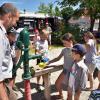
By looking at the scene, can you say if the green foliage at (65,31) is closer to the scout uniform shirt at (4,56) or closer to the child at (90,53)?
the child at (90,53)

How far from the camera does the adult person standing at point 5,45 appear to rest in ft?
10.5

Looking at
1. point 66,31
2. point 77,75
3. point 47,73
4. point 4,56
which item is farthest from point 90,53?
point 66,31

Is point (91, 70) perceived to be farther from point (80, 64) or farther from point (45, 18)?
point (45, 18)

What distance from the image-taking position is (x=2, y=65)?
10.7ft

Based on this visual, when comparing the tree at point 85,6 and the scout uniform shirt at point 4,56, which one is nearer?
the scout uniform shirt at point 4,56

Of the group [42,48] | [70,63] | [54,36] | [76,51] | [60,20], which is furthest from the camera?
[60,20]

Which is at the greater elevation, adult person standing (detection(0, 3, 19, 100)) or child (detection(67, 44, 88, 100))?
adult person standing (detection(0, 3, 19, 100))

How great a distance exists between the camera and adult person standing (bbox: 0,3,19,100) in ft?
10.5

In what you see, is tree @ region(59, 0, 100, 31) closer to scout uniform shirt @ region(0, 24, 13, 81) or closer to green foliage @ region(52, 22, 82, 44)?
green foliage @ region(52, 22, 82, 44)

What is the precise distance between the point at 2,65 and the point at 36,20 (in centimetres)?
2757

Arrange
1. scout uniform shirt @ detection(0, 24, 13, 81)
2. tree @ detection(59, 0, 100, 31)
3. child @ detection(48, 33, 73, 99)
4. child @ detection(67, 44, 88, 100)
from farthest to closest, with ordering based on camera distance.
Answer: tree @ detection(59, 0, 100, 31) < child @ detection(48, 33, 73, 99) < child @ detection(67, 44, 88, 100) < scout uniform shirt @ detection(0, 24, 13, 81)

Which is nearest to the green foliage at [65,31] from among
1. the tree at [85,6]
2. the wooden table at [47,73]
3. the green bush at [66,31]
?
the green bush at [66,31]

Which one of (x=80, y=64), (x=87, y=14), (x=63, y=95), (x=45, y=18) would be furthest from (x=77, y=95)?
(x=45, y=18)

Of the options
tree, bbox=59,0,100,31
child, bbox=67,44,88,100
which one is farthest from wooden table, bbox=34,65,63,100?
tree, bbox=59,0,100,31
